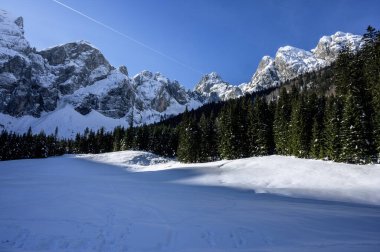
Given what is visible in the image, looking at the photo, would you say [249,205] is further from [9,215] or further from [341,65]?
[341,65]

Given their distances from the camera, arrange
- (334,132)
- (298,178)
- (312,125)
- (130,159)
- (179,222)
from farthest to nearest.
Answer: (130,159)
(312,125)
(334,132)
(298,178)
(179,222)

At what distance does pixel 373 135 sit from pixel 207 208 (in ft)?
119

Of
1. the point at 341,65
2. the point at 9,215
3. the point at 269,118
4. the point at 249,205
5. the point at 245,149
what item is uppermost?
the point at 341,65

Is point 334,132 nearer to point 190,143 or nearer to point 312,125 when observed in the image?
point 312,125

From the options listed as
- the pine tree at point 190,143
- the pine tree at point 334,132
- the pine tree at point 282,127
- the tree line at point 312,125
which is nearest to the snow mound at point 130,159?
the pine tree at point 190,143

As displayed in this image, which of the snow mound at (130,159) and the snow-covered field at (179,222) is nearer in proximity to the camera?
the snow-covered field at (179,222)

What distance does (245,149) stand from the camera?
7025 cm

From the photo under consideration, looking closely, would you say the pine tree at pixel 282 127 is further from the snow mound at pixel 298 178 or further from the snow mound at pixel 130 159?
the snow mound at pixel 130 159

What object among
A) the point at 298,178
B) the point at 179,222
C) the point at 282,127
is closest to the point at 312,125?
the point at 282,127

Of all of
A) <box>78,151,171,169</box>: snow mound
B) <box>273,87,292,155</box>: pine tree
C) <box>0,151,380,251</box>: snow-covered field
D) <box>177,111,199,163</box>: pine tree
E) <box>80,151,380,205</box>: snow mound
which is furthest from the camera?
<box>78,151,171,169</box>: snow mound

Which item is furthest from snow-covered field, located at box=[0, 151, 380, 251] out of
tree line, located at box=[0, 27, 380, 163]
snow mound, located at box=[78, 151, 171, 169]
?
snow mound, located at box=[78, 151, 171, 169]

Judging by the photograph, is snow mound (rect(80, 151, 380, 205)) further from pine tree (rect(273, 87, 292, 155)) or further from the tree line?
pine tree (rect(273, 87, 292, 155))

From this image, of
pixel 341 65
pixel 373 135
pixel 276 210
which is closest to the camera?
pixel 276 210

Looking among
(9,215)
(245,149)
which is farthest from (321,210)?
(245,149)
